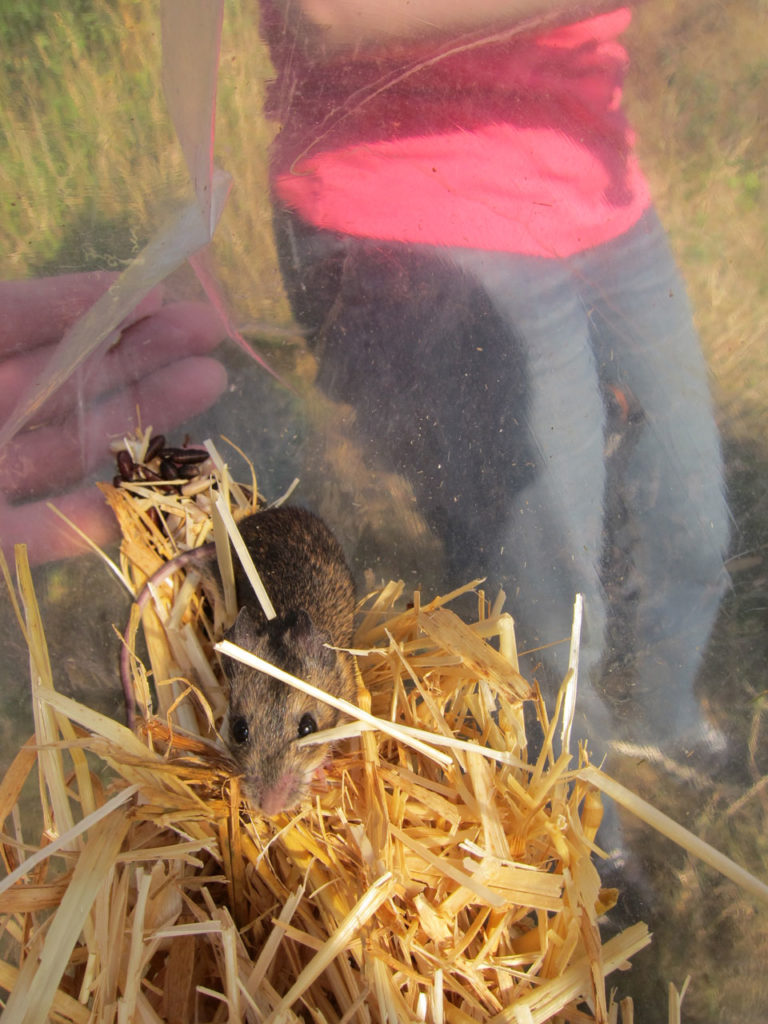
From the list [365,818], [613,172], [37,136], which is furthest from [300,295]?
[365,818]

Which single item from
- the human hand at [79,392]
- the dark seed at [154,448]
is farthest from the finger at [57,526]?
the dark seed at [154,448]

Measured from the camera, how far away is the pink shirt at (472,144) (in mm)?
3010

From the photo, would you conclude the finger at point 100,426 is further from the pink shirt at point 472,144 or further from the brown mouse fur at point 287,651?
the pink shirt at point 472,144

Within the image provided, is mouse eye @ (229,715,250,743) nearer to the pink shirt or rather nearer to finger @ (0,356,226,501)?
finger @ (0,356,226,501)

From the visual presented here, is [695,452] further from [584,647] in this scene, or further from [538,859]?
[538,859]

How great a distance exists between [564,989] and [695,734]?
128 centimetres

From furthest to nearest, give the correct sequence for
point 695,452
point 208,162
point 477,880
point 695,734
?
point 695,452 < point 695,734 < point 208,162 < point 477,880

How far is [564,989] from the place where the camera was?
1940mm

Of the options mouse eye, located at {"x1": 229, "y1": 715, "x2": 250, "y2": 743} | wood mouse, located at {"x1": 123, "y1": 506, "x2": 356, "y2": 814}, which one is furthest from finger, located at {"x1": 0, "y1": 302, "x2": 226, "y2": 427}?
mouse eye, located at {"x1": 229, "y1": 715, "x2": 250, "y2": 743}

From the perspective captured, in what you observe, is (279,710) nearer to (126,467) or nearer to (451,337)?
(126,467)

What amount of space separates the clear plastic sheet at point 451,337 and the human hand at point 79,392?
0.01 meters

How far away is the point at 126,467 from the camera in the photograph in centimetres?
314

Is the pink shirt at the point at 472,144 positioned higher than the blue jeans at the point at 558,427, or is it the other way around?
the pink shirt at the point at 472,144

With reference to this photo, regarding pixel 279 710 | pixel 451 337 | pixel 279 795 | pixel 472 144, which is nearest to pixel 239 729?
pixel 279 710
